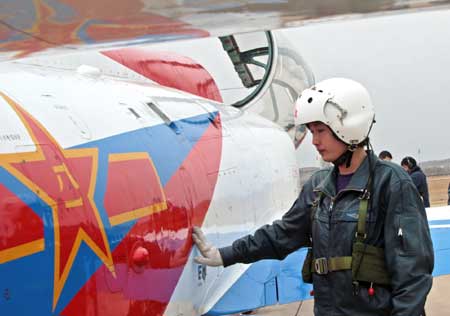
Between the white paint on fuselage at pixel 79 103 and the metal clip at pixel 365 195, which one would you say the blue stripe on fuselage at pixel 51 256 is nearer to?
the white paint on fuselage at pixel 79 103

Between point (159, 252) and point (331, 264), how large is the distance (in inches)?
55.2

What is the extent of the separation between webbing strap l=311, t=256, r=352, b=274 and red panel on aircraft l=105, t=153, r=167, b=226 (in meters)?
1.13

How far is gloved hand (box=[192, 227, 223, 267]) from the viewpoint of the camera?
181 inches

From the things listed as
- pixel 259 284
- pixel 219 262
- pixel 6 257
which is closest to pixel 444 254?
pixel 259 284

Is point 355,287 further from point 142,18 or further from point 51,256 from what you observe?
point 142,18

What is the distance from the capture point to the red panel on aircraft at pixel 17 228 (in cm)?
301

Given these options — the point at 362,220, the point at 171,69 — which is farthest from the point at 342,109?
the point at 171,69

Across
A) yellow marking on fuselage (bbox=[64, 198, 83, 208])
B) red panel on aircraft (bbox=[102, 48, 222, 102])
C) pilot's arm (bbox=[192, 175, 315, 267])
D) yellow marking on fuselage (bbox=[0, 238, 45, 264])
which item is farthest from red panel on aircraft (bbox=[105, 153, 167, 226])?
red panel on aircraft (bbox=[102, 48, 222, 102])

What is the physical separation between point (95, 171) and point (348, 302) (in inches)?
58.4

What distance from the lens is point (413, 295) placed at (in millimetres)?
3184

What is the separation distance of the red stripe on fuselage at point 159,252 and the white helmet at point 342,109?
127 cm

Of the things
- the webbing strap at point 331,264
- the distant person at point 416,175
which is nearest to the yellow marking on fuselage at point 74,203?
the webbing strap at point 331,264

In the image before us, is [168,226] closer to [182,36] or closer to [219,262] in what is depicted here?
[219,262]

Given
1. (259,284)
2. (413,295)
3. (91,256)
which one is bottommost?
(259,284)
